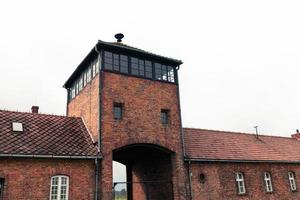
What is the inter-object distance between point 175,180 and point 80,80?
9363 millimetres

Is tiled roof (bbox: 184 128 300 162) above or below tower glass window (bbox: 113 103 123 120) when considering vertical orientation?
below

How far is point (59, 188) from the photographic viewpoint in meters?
14.8

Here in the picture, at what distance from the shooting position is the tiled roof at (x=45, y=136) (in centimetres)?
1477

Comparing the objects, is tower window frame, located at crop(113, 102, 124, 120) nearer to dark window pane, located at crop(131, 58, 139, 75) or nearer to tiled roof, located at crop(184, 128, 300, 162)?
dark window pane, located at crop(131, 58, 139, 75)

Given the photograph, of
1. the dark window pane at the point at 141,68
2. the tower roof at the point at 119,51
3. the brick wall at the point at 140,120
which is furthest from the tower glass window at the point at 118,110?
the tower roof at the point at 119,51

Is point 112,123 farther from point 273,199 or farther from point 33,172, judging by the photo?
point 273,199

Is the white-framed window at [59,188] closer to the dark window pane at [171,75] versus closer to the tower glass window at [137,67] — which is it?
the tower glass window at [137,67]

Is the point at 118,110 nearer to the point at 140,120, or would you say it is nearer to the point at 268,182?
the point at 140,120

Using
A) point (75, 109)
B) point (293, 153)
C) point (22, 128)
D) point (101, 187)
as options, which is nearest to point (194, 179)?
point (101, 187)

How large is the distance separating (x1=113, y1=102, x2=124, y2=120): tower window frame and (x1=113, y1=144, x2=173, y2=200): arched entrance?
6.06 feet

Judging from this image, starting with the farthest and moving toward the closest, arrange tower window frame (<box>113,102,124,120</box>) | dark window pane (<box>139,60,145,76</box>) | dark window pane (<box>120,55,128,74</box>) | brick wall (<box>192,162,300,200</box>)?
brick wall (<box>192,162,300,200</box>) < dark window pane (<box>139,60,145,76</box>) < dark window pane (<box>120,55,128,74</box>) < tower window frame (<box>113,102,124,120</box>)

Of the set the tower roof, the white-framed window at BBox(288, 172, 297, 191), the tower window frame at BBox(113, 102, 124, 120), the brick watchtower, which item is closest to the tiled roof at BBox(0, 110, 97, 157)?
the brick watchtower

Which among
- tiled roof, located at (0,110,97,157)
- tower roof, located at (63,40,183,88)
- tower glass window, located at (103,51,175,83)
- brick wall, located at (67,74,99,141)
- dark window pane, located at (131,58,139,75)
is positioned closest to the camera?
tiled roof, located at (0,110,97,157)

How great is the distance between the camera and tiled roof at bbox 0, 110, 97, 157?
48.4 ft
